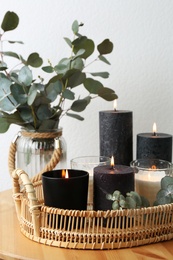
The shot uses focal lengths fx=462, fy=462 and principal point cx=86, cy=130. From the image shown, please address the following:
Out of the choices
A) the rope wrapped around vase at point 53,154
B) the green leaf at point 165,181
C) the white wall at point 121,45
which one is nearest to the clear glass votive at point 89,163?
the rope wrapped around vase at point 53,154

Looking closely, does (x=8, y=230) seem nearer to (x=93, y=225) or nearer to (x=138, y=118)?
(x=93, y=225)

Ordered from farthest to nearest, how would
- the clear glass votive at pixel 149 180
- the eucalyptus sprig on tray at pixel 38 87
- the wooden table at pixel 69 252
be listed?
the eucalyptus sprig on tray at pixel 38 87 → the clear glass votive at pixel 149 180 → the wooden table at pixel 69 252

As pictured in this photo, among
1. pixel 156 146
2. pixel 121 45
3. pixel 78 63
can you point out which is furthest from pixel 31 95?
pixel 121 45

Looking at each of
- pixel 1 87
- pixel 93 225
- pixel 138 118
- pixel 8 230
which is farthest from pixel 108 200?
pixel 138 118

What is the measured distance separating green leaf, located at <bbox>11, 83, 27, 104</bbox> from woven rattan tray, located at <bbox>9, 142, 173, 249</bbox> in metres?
0.23

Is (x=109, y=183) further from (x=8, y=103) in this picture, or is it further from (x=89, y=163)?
(x=8, y=103)

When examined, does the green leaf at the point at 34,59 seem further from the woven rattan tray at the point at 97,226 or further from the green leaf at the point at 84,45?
the woven rattan tray at the point at 97,226

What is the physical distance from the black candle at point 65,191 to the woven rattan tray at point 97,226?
24 millimetres

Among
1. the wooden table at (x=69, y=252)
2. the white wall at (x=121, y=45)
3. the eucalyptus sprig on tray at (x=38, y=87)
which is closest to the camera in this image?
the wooden table at (x=69, y=252)

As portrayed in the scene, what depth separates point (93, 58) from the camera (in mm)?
1248

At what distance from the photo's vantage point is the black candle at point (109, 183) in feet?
2.68

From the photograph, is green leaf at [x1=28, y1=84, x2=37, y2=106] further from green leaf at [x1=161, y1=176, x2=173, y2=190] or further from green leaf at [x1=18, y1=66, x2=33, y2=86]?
green leaf at [x1=161, y1=176, x2=173, y2=190]

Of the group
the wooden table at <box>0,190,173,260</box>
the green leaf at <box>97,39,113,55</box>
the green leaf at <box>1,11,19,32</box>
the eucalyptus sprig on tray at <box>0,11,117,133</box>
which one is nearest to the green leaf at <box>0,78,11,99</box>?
the eucalyptus sprig on tray at <box>0,11,117,133</box>

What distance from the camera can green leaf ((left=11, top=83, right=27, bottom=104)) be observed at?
97 cm
